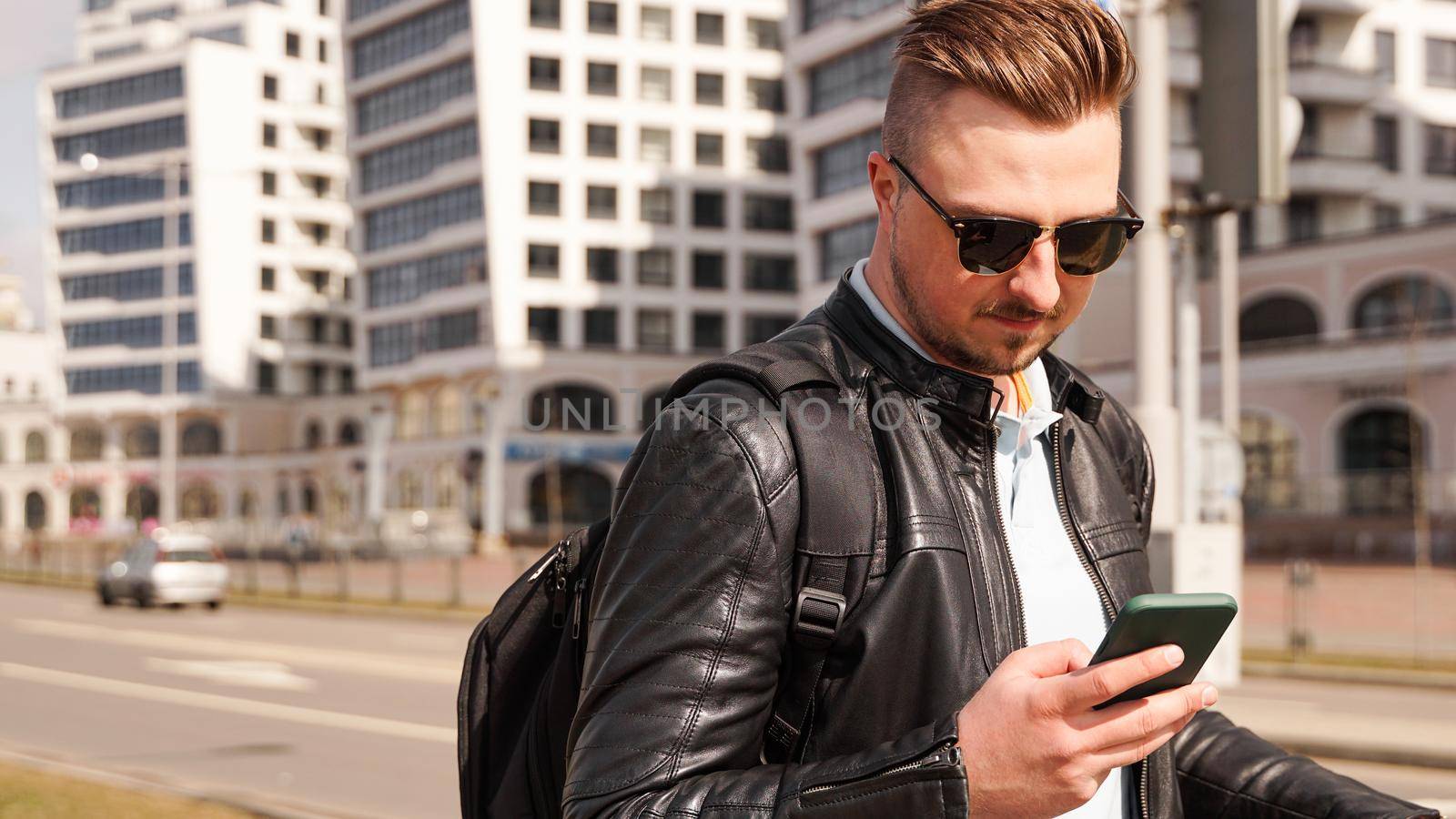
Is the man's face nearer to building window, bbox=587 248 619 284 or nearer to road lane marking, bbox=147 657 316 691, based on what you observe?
road lane marking, bbox=147 657 316 691

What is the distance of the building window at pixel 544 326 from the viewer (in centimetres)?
6456

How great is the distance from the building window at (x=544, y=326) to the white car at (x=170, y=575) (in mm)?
33783

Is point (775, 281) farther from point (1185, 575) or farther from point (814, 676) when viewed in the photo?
point (814, 676)

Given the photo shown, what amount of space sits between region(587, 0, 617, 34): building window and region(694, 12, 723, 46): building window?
3959 millimetres

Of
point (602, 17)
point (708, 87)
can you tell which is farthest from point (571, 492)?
point (602, 17)

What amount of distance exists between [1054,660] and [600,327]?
214 feet

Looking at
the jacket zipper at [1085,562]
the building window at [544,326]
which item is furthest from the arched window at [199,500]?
the jacket zipper at [1085,562]

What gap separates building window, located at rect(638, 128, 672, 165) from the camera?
220ft

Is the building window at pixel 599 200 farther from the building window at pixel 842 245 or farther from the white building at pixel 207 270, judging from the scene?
the white building at pixel 207 270

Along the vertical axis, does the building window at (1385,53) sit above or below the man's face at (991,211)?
above

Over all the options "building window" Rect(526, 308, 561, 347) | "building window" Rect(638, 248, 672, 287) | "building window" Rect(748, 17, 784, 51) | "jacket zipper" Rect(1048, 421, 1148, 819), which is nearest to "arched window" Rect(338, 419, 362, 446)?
"building window" Rect(526, 308, 561, 347)

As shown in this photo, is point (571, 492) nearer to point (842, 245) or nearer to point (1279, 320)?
point (842, 245)

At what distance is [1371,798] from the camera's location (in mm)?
1985

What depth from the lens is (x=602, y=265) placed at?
66062 millimetres
